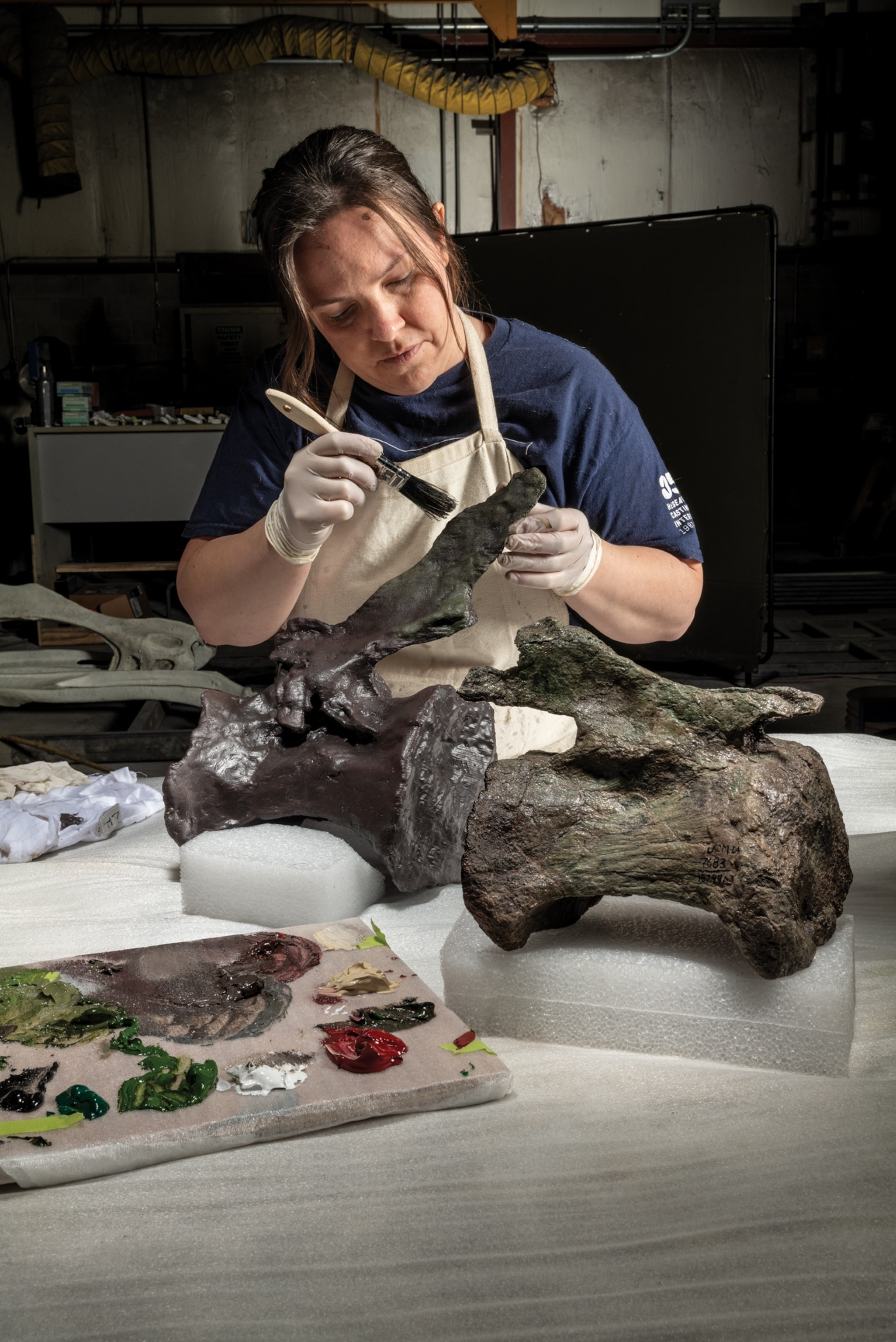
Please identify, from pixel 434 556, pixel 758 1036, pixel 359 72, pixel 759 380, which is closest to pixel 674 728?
pixel 758 1036

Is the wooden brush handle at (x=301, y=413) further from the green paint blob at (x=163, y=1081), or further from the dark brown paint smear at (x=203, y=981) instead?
the green paint blob at (x=163, y=1081)

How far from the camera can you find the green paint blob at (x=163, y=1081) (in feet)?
3.38

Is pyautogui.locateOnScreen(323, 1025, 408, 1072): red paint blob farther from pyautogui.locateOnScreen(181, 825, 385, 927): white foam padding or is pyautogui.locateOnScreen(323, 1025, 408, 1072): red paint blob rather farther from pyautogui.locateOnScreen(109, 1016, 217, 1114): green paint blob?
pyautogui.locateOnScreen(181, 825, 385, 927): white foam padding

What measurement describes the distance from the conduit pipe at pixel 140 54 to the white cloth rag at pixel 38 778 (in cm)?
326

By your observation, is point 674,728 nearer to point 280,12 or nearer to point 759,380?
point 759,380

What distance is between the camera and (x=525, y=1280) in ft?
2.78

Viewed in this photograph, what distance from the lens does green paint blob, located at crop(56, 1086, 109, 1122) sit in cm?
101

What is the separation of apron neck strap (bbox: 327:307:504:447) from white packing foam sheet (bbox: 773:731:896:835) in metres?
0.73

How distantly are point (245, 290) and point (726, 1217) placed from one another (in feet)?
17.8

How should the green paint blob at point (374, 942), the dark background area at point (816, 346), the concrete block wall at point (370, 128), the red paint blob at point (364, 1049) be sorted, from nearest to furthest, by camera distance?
the red paint blob at point (364, 1049) → the green paint blob at point (374, 942) → the concrete block wall at point (370, 128) → the dark background area at point (816, 346)

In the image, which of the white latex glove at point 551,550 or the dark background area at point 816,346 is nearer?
the white latex glove at point 551,550

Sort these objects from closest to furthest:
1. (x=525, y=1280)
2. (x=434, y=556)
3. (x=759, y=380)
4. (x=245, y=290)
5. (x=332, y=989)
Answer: (x=525, y=1280) < (x=332, y=989) < (x=434, y=556) < (x=759, y=380) < (x=245, y=290)

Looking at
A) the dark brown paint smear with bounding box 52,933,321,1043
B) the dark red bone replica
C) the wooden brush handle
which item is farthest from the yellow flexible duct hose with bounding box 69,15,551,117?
the dark brown paint smear with bounding box 52,933,321,1043

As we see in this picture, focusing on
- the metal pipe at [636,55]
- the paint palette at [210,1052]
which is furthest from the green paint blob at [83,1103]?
the metal pipe at [636,55]
